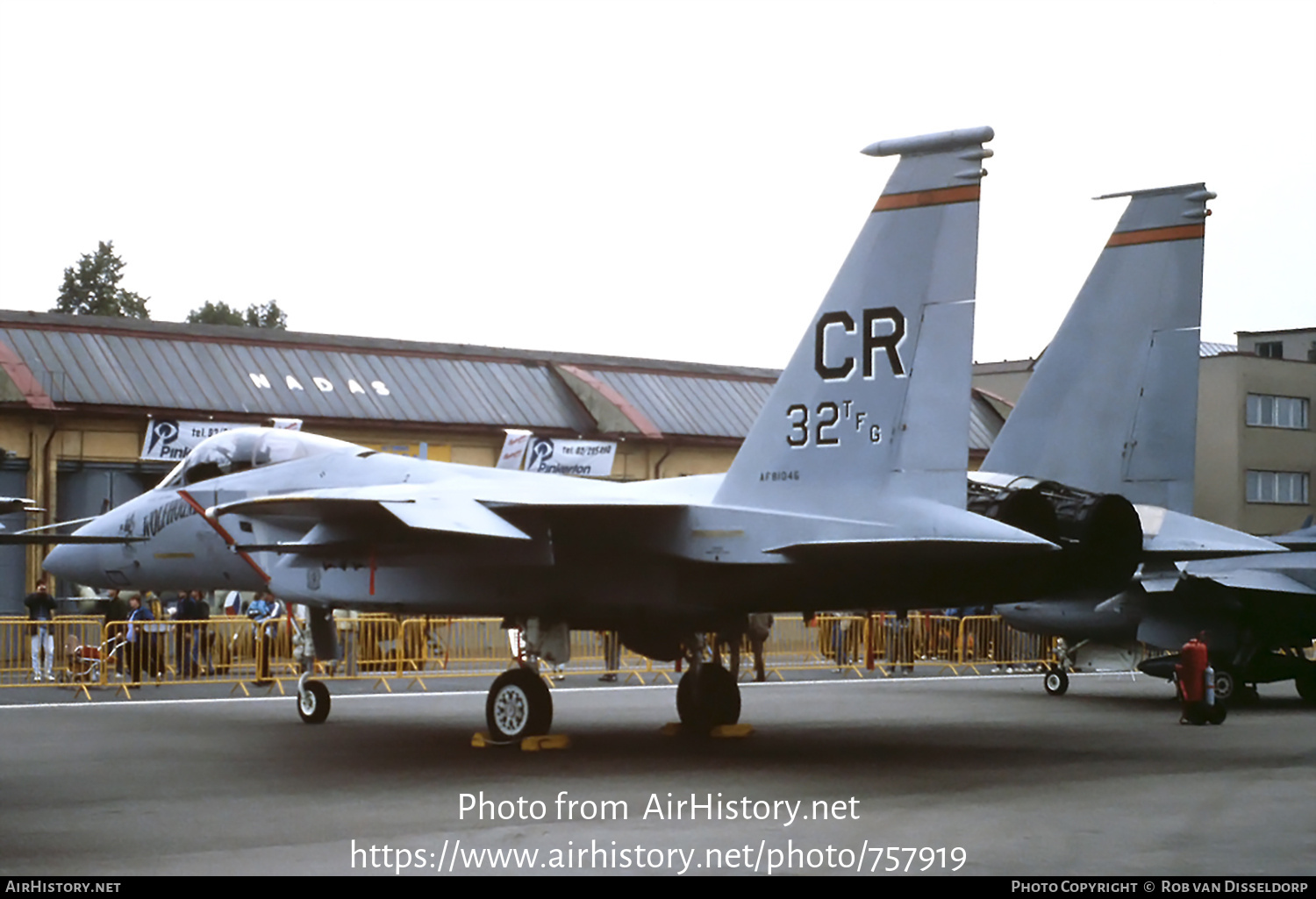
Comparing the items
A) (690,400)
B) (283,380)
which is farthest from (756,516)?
(690,400)

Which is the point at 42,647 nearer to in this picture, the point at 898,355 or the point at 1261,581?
the point at 898,355

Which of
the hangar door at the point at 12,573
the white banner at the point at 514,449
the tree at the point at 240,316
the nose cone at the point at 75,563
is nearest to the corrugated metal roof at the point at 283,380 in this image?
the hangar door at the point at 12,573

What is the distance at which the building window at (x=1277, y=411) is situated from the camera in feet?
160

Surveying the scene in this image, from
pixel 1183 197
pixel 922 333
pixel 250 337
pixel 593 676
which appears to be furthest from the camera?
pixel 250 337

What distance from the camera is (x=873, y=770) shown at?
40.0 feet

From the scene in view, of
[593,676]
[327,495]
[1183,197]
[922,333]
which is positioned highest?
[1183,197]

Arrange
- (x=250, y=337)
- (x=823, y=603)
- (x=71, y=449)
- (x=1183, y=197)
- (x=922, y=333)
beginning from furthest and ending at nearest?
1. (x=250, y=337)
2. (x=71, y=449)
3. (x=1183, y=197)
4. (x=823, y=603)
5. (x=922, y=333)

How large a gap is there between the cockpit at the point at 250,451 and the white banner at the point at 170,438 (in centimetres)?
1548

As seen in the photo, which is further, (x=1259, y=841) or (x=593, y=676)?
(x=593, y=676)

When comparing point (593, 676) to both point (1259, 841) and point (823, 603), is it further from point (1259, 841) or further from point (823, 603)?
point (1259, 841)

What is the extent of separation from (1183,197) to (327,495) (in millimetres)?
8962

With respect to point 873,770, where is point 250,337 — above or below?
above

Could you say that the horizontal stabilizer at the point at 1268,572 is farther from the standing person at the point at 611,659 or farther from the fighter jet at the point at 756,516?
the standing person at the point at 611,659

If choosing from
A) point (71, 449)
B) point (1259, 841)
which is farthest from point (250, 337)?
point (1259, 841)
